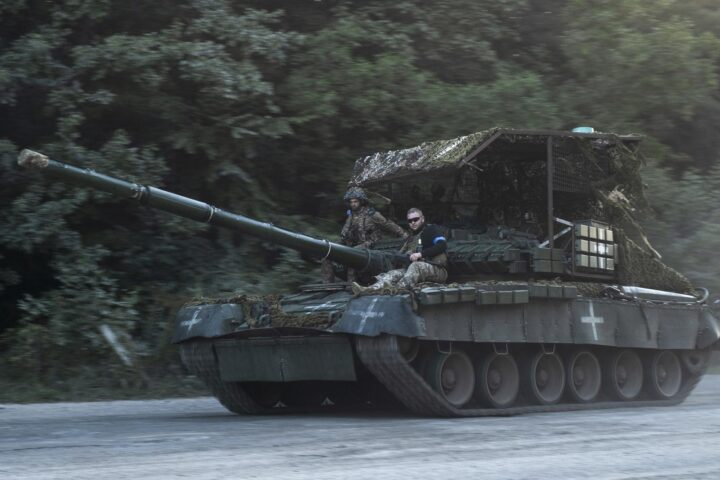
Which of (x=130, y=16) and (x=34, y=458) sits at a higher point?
(x=130, y=16)

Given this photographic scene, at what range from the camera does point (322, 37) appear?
20.1 metres

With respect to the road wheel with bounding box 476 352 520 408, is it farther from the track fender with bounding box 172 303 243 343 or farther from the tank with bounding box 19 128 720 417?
the track fender with bounding box 172 303 243 343

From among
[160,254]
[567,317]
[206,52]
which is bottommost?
[567,317]

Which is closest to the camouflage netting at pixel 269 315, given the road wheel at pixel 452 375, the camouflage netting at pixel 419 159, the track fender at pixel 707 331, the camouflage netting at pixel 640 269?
the road wheel at pixel 452 375

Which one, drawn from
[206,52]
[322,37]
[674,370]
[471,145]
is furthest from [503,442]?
[322,37]

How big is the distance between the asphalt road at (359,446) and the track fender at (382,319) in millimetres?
885

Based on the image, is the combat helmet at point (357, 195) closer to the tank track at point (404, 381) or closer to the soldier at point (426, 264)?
the soldier at point (426, 264)

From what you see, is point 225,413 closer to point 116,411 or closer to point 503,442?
point 116,411

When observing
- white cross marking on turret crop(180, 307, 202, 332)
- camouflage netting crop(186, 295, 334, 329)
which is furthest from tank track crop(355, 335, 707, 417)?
white cross marking on turret crop(180, 307, 202, 332)

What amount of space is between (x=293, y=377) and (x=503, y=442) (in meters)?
3.35

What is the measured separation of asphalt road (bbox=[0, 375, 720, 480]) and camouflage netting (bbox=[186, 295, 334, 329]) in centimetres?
97

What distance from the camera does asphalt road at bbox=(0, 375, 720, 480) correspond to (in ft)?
26.0

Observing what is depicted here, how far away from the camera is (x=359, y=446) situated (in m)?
9.31

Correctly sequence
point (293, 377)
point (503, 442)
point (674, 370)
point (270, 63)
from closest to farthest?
1. point (503, 442)
2. point (293, 377)
3. point (674, 370)
4. point (270, 63)
